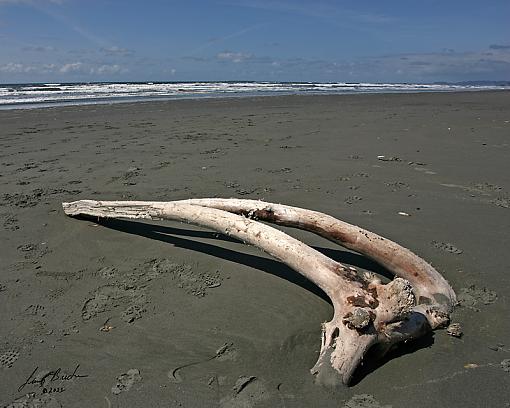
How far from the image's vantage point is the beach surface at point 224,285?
86.0 inches

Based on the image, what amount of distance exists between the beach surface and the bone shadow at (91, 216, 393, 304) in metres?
0.02

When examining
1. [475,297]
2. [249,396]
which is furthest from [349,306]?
[475,297]

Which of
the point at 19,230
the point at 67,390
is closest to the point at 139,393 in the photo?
the point at 67,390

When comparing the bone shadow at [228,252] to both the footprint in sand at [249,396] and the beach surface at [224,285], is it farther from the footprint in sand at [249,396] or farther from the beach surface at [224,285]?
the footprint in sand at [249,396]

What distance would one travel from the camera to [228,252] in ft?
12.7

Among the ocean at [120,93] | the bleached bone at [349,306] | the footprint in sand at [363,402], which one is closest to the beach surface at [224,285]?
the footprint in sand at [363,402]

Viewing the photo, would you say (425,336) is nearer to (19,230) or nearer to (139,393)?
(139,393)

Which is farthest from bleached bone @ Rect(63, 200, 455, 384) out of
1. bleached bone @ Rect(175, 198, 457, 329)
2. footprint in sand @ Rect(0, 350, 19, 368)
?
footprint in sand @ Rect(0, 350, 19, 368)

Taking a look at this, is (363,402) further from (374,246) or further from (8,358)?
(8,358)

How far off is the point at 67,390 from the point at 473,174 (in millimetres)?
5914

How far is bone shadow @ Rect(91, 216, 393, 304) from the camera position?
337 centimetres

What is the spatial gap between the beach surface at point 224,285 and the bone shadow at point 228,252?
0.02m

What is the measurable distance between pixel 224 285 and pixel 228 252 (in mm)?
600

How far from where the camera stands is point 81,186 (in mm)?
6129
